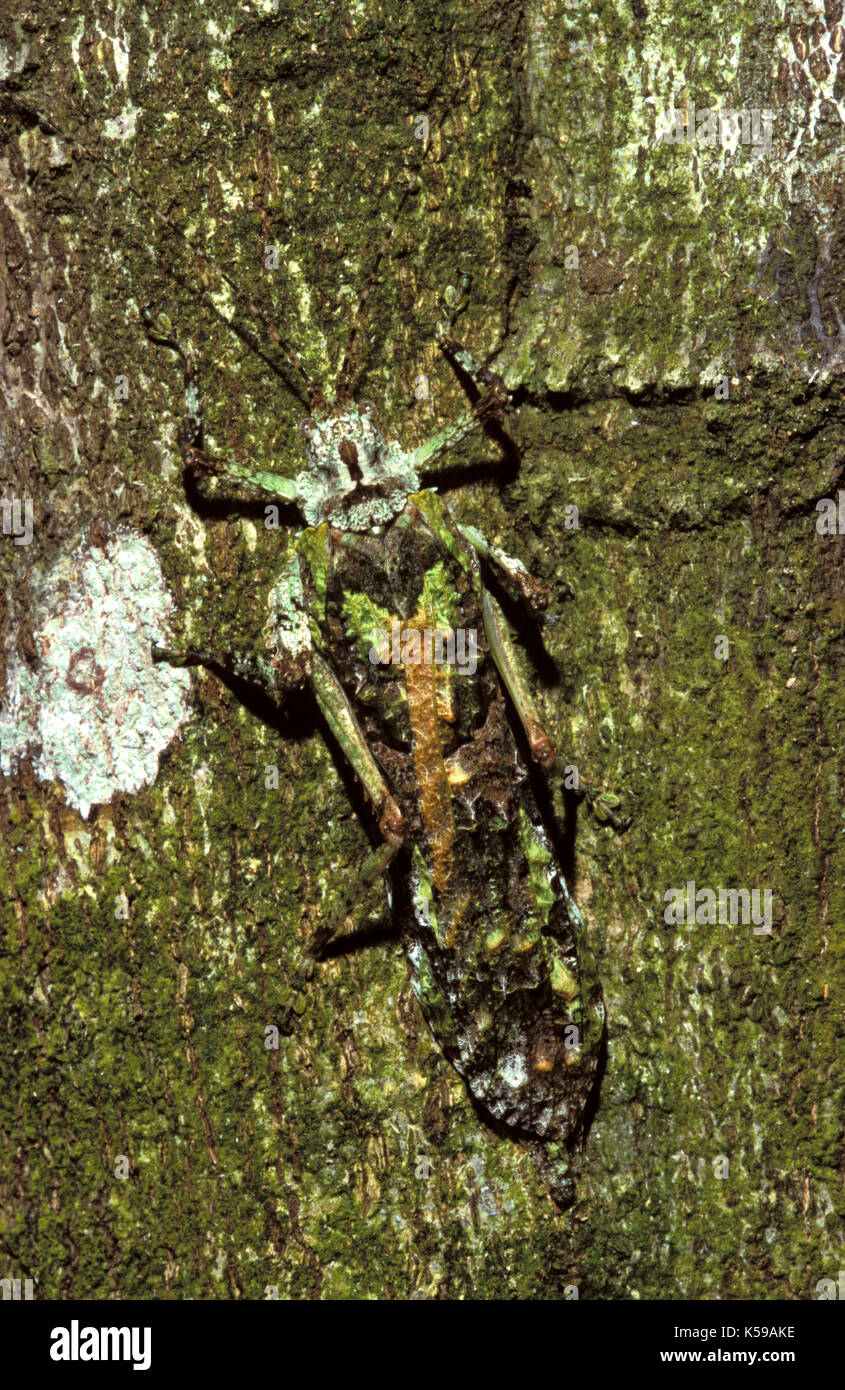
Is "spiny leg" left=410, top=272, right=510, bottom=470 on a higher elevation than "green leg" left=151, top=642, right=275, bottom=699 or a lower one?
higher

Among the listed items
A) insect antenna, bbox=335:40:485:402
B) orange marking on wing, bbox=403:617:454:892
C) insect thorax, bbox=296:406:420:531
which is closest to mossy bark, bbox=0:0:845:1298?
insect antenna, bbox=335:40:485:402

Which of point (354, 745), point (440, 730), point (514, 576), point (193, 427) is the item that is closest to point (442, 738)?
point (440, 730)

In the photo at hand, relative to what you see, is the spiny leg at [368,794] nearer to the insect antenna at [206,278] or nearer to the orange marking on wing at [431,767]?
the orange marking on wing at [431,767]

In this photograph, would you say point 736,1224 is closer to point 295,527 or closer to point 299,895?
point 299,895

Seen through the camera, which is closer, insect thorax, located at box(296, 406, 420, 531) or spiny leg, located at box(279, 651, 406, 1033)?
spiny leg, located at box(279, 651, 406, 1033)

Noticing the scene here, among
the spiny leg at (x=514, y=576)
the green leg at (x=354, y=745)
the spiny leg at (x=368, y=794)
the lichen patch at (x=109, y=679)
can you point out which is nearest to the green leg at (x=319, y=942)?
the spiny leg at (x=368, y=794)

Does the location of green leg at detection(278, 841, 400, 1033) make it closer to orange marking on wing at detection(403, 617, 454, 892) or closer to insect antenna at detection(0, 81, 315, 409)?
orange marking on wing at detection(403, 617, 454, 892)

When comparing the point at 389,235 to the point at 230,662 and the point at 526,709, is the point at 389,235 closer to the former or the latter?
the point at 230,662
